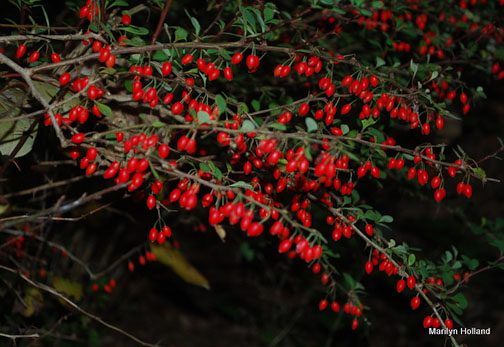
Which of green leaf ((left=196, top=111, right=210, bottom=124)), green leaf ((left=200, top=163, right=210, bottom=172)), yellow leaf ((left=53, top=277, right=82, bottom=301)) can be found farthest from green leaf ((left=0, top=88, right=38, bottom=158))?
yellow leaf ((left=53, top=277, right=82, bottom=301))

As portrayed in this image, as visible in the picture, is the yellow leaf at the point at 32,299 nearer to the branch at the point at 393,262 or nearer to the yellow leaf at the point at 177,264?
the yellow leaf at the point at 177,264

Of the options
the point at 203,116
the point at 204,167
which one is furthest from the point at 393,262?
the point at 203,116

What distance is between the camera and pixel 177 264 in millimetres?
2969

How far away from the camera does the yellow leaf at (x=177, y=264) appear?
2.93 metres

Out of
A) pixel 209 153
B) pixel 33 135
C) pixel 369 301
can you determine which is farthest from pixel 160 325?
pixel 33 135

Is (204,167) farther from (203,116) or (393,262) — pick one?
(393,262)

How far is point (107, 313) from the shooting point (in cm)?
507

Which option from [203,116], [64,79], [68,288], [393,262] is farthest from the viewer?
[68,288]

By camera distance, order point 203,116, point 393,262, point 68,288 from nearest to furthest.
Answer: point 203,116 < point 393,262 < point 68,288

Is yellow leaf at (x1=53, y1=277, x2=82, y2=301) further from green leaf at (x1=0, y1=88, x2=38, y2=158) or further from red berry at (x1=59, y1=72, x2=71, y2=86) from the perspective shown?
red berry at (x1=59, y1=72, x2=71, y2=86)

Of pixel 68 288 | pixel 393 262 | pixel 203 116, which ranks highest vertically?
pixel 203 116

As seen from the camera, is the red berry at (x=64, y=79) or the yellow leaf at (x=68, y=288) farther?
the yellow leaf at (x=68, y=288)

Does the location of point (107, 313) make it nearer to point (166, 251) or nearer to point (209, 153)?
point (166, 251)

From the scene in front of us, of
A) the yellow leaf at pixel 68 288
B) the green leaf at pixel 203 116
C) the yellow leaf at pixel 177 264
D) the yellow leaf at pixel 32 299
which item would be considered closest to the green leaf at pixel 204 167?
the green leaf at pixel 203 116
